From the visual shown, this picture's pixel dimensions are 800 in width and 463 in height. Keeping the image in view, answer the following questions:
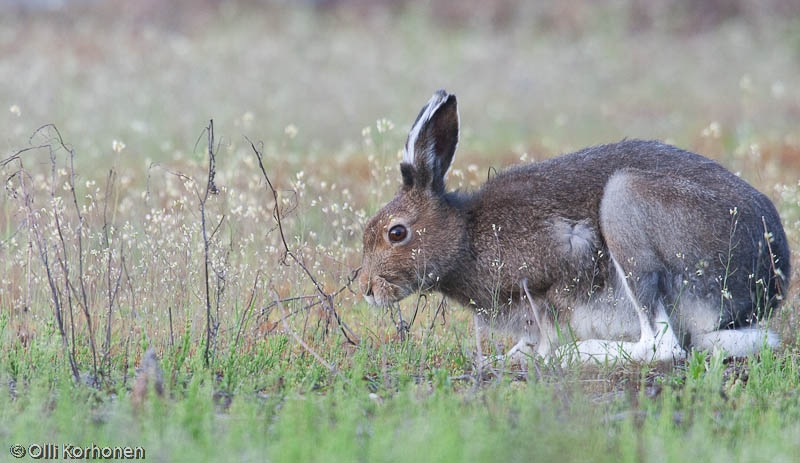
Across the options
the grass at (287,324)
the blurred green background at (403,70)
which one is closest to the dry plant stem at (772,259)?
the grass at (287,324)

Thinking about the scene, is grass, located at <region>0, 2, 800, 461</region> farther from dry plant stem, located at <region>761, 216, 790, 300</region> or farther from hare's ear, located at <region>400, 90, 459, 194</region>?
hare's ear, located at <region>400, 90, 459, 194</region>

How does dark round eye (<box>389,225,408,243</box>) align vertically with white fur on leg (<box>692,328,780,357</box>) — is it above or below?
above

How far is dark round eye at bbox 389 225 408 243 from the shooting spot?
7781 millimetres

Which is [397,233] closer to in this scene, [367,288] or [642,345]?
[367,288]

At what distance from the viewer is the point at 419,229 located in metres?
7.75

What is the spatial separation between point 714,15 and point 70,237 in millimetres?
23689

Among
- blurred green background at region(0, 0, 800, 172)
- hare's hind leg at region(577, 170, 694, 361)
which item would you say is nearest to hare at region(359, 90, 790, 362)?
hare's hind leg at region(577, 170, 694, 361)

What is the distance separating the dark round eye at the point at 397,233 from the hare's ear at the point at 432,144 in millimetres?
323

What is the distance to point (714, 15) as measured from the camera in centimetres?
2864

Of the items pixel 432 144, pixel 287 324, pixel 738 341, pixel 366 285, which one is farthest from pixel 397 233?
pixel 738 341

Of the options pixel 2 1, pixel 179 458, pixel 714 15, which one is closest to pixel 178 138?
pixel 179 458

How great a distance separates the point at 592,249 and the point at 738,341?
3.55 feet

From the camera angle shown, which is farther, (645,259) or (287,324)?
(287,324)

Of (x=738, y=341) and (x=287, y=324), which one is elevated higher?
(x=287, y=324)
